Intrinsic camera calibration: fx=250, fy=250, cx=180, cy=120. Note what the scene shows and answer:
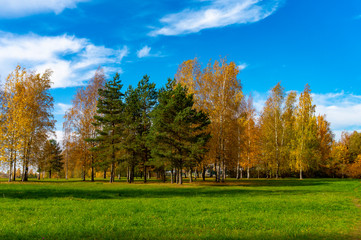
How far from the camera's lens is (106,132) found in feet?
145

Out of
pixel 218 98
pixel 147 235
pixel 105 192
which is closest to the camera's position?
pixel 147 235

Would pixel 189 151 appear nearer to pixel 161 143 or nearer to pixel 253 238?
pixel 161 143

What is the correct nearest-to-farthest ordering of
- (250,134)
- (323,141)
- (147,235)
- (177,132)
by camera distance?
(147,235) < (177,132) < (250,134) < (323,141)

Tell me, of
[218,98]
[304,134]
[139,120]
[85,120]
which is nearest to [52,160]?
[85,120]

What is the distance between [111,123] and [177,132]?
14.9 metres

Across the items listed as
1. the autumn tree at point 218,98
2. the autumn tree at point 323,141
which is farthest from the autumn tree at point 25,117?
the autumn tree at point 323,141

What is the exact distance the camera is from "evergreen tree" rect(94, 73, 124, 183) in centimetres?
4309

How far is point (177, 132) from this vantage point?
36000 mm

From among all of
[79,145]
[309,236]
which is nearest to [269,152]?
[79,145]

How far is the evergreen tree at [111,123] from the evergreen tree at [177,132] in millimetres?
9731

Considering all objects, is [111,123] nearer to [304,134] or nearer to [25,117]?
[25,117]

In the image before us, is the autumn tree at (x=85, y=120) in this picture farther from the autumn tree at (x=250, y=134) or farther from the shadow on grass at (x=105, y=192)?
the autumn tree at (x=250, y=134)

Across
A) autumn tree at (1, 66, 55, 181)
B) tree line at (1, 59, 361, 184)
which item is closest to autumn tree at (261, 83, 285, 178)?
tree line at (1, 59, 361, 184)

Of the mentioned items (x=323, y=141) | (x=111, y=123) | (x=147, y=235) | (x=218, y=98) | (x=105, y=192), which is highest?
(x=218, y=98)
